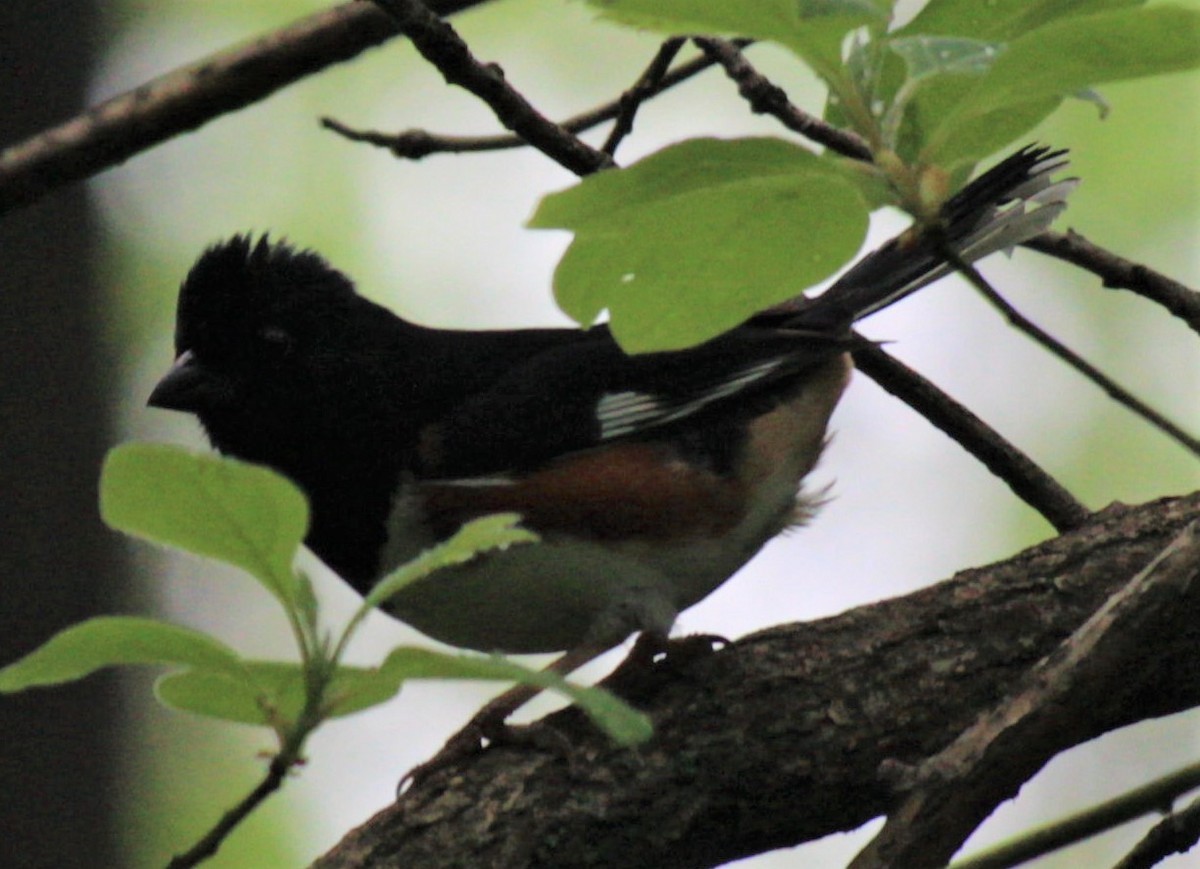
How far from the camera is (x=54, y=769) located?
491 centimetres

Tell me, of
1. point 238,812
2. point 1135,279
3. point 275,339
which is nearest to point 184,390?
point 275,339

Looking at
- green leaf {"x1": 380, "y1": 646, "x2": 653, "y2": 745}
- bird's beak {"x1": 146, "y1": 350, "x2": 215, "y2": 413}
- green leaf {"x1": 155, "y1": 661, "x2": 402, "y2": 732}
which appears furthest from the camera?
bird's beak {"x1": 146, "y1": 350, "x2": 215, "y2": 413}

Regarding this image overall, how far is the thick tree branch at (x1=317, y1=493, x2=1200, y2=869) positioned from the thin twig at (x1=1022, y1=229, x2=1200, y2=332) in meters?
0.39

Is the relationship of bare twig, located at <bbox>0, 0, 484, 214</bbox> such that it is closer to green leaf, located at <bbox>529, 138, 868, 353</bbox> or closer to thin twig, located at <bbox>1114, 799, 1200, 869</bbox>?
green leaf, located at <bbox>529, 138, 868, 353</bbox>

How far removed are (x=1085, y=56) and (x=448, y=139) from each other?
1919 mm

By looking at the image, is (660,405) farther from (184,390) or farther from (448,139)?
(184,390)

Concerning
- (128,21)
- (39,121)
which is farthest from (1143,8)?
(128,21)

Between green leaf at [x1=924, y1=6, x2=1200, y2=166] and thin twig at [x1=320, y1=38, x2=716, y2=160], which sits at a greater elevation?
thin twig at [x1=320, y1=38, x2=716, y2=160]

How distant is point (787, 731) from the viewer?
8.62 ft

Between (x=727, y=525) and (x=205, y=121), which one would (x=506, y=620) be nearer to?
(x=727, y=525)

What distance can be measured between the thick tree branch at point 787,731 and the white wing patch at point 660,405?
2.10ft

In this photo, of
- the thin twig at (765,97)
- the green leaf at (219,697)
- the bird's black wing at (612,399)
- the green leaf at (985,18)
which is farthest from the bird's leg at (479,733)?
the green leaf at (985,18)

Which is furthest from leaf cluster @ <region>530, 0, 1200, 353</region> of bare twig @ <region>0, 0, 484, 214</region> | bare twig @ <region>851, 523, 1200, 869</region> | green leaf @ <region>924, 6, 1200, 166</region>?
bare twig @ <region>0, 0, 484, 214</region>

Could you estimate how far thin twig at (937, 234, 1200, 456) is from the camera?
5.13ft
